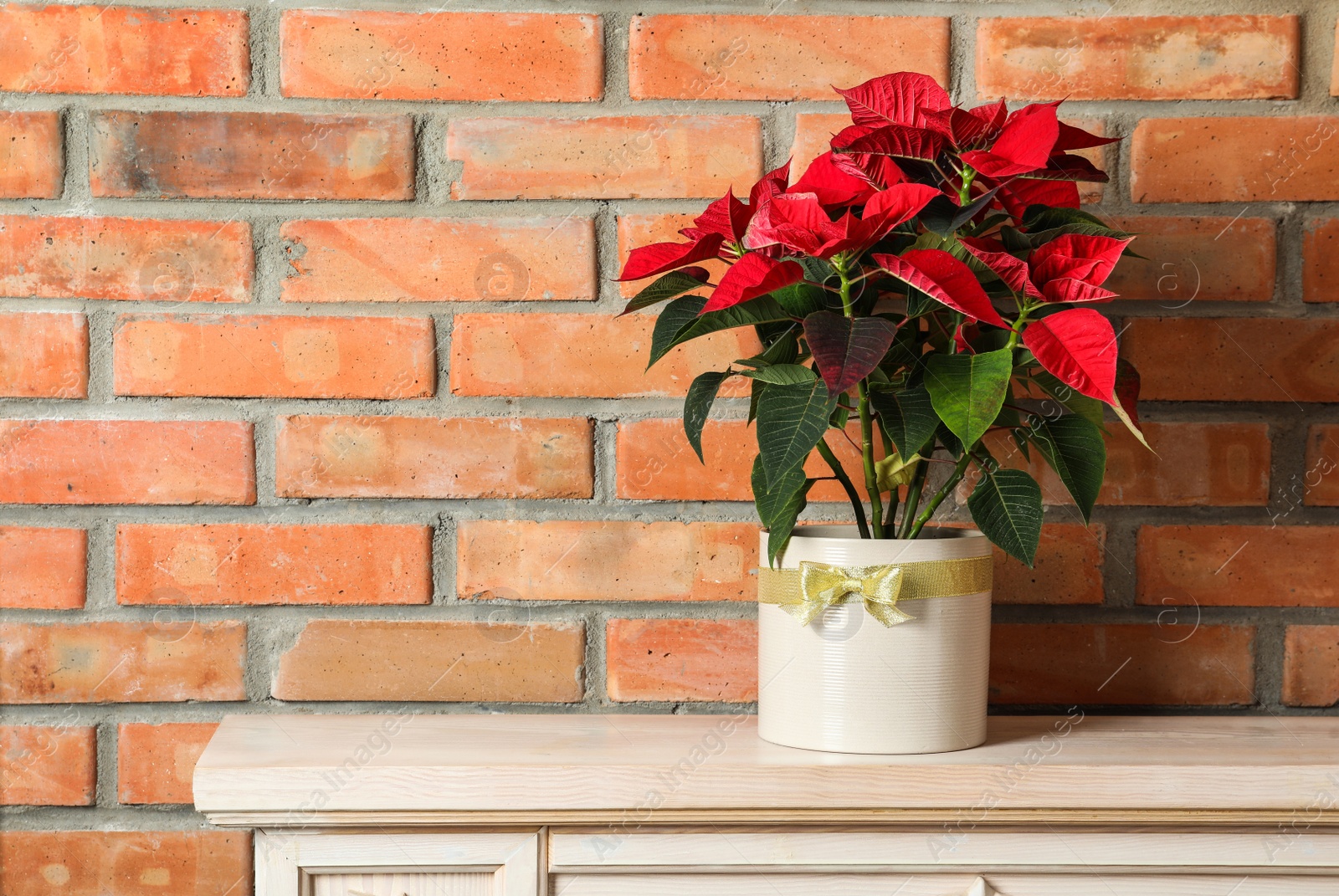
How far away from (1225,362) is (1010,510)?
38 cm

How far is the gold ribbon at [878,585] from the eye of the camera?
0.71 metres

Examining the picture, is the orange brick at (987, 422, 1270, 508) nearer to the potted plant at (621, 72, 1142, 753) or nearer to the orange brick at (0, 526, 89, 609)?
the potted plant at (621, 72, 1142, 753)

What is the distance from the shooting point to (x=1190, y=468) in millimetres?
943

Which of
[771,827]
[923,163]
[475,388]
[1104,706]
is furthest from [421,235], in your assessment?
[1104,706]

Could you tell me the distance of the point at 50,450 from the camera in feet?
3.02

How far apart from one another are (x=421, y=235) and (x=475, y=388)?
0.15 metres

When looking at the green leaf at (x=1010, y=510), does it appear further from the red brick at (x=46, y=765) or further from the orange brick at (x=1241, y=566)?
the red brick at (x=46, y=765)

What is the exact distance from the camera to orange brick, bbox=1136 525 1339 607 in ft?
3.08

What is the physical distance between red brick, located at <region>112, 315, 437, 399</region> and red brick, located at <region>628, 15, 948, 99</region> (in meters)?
0.33

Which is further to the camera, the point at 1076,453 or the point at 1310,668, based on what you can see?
the point at 1310,668

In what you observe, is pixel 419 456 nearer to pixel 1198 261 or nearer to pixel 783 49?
pixel 783 49

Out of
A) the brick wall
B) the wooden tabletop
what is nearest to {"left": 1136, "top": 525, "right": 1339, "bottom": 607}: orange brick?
the brick wall

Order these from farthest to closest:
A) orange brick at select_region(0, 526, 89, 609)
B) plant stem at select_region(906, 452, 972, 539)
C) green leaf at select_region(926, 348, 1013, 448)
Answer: orange brick at select_region(0, 526, 89, 609), plant stem at select_region(906, 452, 972, 539), green leaf at select_region(926, 348, 1013, 448)

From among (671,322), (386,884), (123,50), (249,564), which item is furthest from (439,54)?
(386,884)
